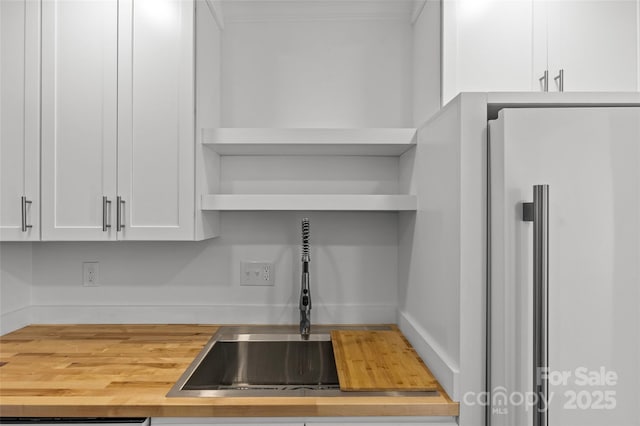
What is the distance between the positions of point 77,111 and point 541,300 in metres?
1.67

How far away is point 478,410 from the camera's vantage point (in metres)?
1.20

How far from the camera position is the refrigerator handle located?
3.41 feet

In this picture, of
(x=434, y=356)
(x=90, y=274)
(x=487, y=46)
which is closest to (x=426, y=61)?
(x=487, y=46)

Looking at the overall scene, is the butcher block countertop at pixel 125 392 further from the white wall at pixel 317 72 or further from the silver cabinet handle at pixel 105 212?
the white wall at pixel 317 72

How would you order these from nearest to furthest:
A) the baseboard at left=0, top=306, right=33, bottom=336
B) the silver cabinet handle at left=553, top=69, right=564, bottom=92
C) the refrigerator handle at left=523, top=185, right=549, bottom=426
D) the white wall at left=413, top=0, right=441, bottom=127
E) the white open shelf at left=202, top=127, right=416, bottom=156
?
the refrigerator handle at left=523, top=185, right=549, bottom=426 → the silver cabinet handle at left=553, top=69, right=564, bottom=92 → the white wall at left=413, top=0, right=441, bottom=127 → the white open shelf at left=202, top=127, right=416, bottom=156 → the baseboard at left=0, top=306, right=33, bottom=336

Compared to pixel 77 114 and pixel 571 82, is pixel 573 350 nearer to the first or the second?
pixel 571 82

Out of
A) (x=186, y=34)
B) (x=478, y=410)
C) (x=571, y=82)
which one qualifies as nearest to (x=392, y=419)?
(x=478, y=410)

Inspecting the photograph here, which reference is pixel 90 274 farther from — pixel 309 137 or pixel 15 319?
pixel 309 137

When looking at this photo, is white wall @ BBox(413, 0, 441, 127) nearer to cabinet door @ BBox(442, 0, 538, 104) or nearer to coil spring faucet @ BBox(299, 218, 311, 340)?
cabinet door @ BBox(442, 0, 538, 104)

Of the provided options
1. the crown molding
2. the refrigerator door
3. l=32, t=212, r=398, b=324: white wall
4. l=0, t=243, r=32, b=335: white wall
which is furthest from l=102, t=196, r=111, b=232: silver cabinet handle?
the refrigerator door

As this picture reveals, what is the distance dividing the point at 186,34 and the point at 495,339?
1470 millimetres

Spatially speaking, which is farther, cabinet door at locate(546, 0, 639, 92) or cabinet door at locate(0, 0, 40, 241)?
cabinet door at locate(0, 0, 40, 241)

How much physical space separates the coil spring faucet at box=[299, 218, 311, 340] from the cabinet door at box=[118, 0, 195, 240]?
53 cm

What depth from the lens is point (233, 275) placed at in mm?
2012
